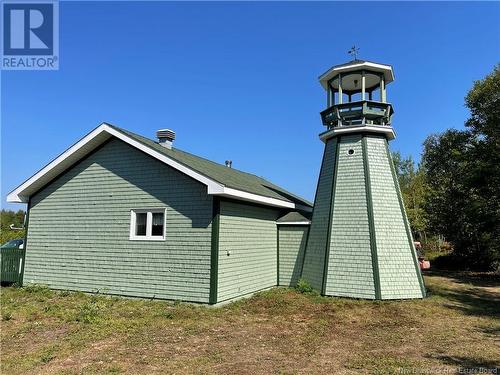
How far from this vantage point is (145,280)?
11195 millimetres

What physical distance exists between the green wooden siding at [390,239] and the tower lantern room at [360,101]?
3.61 ft

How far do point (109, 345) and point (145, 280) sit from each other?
4038mm

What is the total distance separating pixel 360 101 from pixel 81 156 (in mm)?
9542

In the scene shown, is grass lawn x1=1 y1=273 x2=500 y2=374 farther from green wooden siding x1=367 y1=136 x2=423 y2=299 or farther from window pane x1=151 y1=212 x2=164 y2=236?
window pane x1=151 y1=212 x2=164 y2=236

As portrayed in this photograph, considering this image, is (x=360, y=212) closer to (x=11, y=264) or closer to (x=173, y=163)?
(x=173, y=163)

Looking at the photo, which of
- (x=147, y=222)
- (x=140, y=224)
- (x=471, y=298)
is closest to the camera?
(x=147, y=222)

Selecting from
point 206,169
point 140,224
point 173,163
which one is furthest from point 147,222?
point 206,169

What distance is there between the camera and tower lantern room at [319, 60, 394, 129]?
42.1ft

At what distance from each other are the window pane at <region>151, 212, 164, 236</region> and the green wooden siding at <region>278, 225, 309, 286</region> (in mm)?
4919

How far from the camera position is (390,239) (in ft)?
38.7

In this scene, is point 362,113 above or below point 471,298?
above

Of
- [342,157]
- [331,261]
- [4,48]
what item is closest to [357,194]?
[342,157]

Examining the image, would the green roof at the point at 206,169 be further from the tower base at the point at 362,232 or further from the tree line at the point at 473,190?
the tree line at the point at 473,190

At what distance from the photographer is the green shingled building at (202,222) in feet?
35.3
